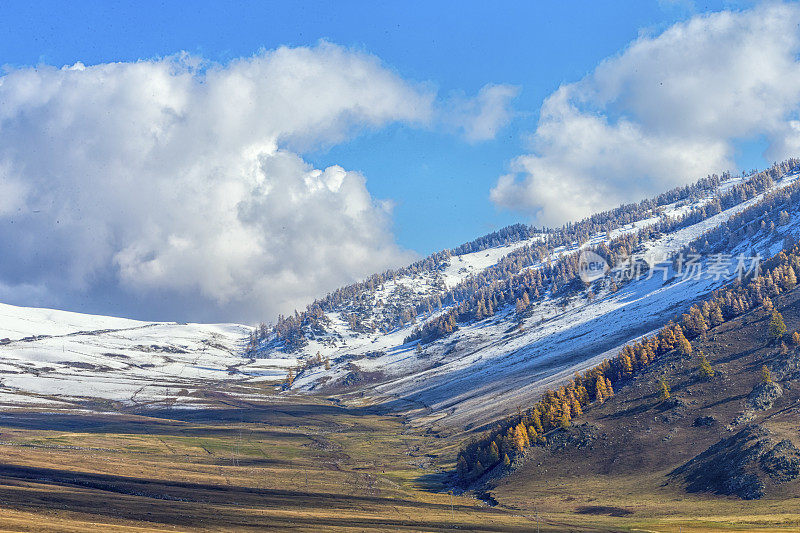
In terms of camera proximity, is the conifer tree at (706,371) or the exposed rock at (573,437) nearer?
Answer: the exposed rock at (573,437)

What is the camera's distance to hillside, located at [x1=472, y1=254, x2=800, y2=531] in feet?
365

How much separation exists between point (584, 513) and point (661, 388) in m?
76.3

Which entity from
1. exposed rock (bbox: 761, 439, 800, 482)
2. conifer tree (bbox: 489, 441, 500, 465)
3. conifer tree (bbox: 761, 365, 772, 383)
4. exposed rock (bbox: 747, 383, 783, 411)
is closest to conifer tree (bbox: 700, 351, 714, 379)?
conifer tree (bbox: 761, 365, 772, 383)

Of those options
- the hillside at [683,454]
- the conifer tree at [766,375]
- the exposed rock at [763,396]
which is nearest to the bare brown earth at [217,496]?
the hillside at [683,454]

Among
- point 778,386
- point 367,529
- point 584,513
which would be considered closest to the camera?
point 367,529

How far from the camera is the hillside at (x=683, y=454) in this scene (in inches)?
4380

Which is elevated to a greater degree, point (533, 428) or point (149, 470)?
point (149, 470)

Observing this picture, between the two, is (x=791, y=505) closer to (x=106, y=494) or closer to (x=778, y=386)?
(x=778, y=386)

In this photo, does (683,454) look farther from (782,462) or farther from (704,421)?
(782,462)

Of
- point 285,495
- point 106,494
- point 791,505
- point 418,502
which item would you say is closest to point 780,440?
point 791,505

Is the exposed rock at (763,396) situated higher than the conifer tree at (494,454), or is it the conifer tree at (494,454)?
the conifer tree at (494,454)

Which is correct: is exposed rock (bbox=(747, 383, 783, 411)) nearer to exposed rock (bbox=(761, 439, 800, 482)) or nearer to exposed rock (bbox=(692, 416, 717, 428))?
exposed rock (bbox=(692, 416, 717, 428))

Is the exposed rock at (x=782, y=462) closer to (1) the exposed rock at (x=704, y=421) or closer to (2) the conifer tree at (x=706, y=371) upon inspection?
(1) the exposed rock at (x=704, y=421)

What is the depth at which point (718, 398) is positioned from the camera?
552 ft
